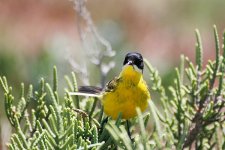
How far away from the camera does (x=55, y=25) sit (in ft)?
43.7

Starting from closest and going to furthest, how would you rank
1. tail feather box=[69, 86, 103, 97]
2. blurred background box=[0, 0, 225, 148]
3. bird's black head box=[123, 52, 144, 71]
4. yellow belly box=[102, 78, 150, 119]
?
1. yellow belly box=[102, 78, 150, 119]
2. tail feather box=[69, 86, 103, 97]
3. bird's black head box=[123, 52, 144, 71]
4. blurred background box=[0, 0, 225, 148]

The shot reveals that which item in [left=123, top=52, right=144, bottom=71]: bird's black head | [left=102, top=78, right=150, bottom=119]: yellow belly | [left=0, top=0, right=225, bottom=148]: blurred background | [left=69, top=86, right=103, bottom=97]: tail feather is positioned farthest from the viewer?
[left=0, top=0, right=225, bottom=148]: blurred background

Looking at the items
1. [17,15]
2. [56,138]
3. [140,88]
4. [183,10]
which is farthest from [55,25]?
[56,138]

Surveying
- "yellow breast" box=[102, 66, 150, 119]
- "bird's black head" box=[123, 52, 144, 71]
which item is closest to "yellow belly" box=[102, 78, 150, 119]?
"yellow breast" box=[102, 66, 150, 119]

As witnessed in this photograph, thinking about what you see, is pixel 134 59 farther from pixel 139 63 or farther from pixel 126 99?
pixel 126 99

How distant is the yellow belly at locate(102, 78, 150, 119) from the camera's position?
2.62 m

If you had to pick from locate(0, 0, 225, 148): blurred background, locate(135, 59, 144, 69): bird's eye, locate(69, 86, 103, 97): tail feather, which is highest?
locate(0, 0, 225, 148): blurred background

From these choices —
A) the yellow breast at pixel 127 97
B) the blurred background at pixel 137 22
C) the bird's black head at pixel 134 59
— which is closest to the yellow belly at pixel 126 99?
the yellow breast at pixel 127 97

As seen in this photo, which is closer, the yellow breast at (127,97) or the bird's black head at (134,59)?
the yellow breast at (127,97)

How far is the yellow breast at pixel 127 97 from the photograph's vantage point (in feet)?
8.63

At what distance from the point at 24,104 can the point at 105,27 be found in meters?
5.57

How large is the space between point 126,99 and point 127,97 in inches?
0.9

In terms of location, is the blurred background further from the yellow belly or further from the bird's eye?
the yellow belly

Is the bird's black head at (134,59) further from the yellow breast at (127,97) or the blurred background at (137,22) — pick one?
the blurred background at (137,22)
